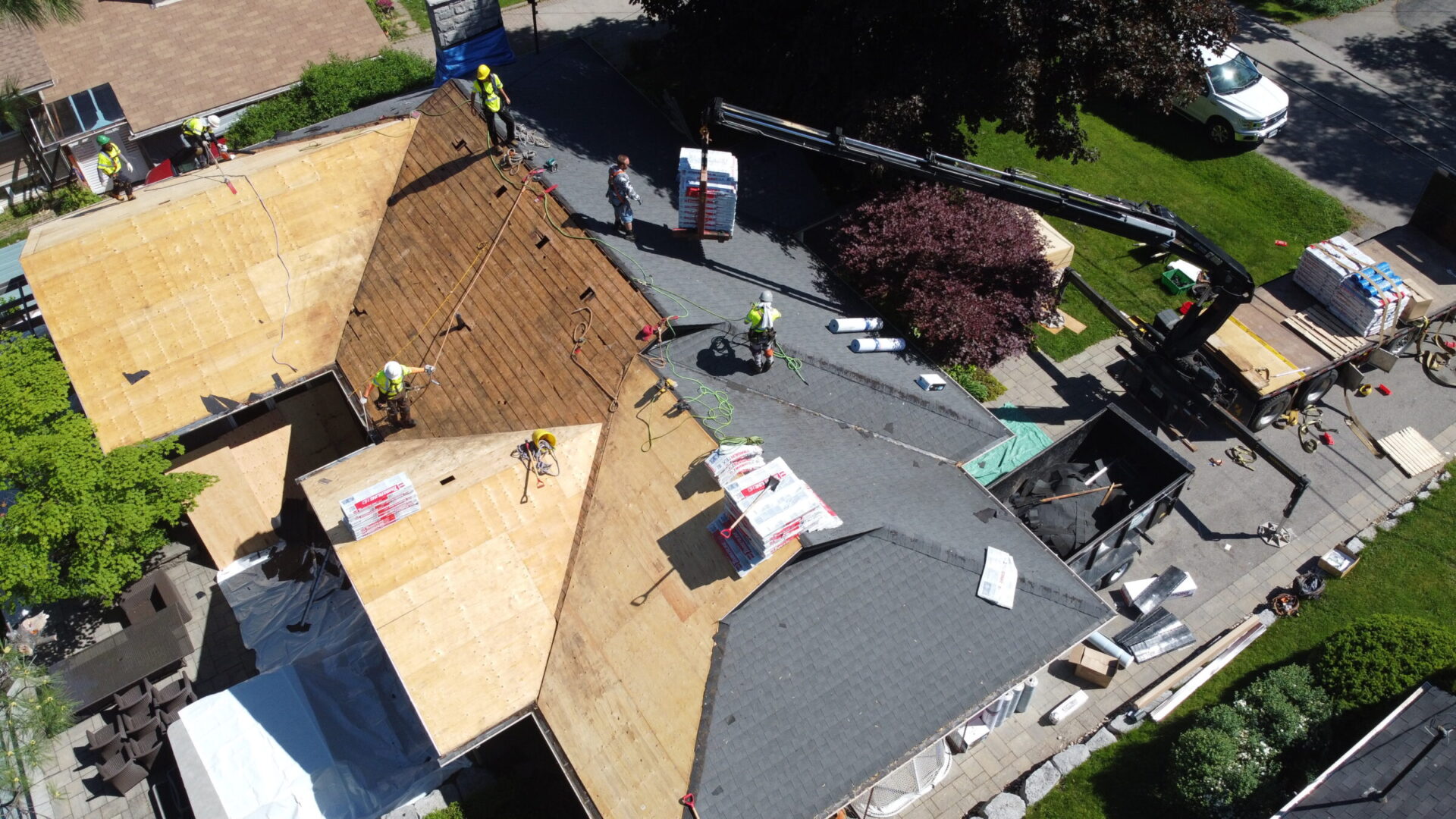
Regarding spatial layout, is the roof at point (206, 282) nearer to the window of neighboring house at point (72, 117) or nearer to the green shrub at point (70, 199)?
the window of neighboring house at point (72, 117)

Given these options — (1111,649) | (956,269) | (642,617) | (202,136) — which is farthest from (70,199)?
(1111,649)

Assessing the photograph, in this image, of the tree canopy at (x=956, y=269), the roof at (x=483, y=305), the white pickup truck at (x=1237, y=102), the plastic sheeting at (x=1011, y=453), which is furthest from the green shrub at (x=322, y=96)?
the white pickup truck at (x=1237, y=102)

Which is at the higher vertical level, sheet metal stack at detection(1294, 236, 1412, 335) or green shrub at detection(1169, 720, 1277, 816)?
sheet metal stack at detection(1294, 236, 1412, 335)

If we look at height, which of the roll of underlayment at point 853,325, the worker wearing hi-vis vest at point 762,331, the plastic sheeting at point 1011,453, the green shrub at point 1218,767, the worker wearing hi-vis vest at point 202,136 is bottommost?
the green shrub at point 1218,767

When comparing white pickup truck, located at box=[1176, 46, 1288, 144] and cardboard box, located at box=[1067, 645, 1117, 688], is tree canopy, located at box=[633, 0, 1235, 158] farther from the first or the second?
cardboard box, located at box=[1067, 645, 1117, 688]

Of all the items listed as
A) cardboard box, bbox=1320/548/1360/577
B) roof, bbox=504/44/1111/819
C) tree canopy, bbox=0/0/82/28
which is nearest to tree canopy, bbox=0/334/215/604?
roof, bbox=504/44/1111/819

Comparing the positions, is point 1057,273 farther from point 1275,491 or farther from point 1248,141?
Result: point 1248,141

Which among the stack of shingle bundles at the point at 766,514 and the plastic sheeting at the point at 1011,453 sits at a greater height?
the stack of shingle bundles at the point at 766,514
